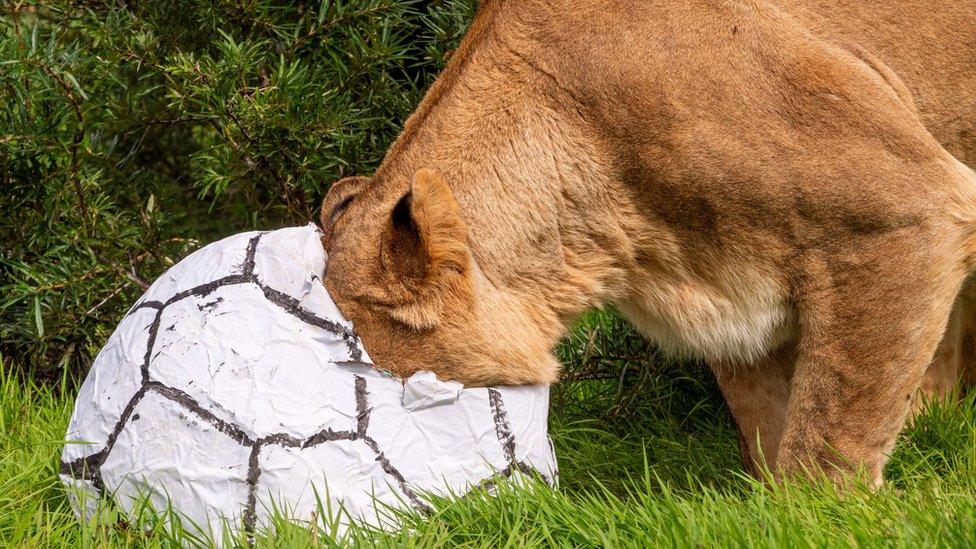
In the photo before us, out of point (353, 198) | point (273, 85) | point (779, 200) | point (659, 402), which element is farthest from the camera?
point (659, 402)

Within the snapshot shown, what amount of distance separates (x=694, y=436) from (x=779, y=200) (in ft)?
5.26

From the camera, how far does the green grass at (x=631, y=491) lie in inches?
108

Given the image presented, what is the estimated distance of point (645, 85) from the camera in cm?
327

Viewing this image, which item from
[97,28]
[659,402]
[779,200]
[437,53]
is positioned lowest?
[659,402]

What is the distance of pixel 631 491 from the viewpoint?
377cm

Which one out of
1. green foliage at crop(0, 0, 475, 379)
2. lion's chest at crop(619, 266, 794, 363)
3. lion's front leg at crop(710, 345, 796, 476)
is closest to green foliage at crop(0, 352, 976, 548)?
lion's front leg at crop(710, 345, 796, 476)

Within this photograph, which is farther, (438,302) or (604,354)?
(604,354)

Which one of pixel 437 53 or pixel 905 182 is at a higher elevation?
pixel 905 182

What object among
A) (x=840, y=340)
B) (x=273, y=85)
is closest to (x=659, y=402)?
(x=840, y=340)

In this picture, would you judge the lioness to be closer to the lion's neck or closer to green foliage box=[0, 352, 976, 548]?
the lion's neck

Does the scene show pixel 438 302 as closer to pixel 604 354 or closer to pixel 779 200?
pixel 779 200

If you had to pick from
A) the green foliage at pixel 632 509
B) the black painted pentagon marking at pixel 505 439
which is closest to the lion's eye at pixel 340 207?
the black painted pentagon marking at pixel 505 439

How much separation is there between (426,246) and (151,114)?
89.8 inches

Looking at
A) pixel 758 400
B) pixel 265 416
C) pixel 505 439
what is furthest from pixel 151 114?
pixel 758 400
